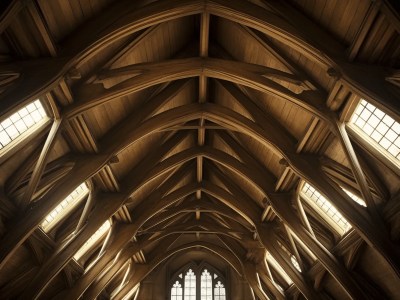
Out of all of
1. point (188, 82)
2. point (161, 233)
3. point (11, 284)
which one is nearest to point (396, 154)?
point (188, 82)

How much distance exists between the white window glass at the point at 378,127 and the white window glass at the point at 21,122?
29.7 feet

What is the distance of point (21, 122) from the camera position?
11891 mm

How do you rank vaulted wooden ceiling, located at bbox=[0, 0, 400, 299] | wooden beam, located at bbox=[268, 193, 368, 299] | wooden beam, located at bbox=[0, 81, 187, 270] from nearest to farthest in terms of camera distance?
vaulted wooden ceiling, located at bbox=[0, 0, 400, 299] < wooden beam, located at bbox=[0, 81, 187, 270] < wooden beam, located at bbox=[268, 193, 368, 299]

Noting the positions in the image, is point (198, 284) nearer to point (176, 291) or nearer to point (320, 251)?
point (176, 291)

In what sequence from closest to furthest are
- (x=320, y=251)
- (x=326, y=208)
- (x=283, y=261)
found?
(x=320, y=251) < (x=326, y=208) < (x=283, y=261)

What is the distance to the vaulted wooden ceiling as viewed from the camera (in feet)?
34.9

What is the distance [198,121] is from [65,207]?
20.7 feet

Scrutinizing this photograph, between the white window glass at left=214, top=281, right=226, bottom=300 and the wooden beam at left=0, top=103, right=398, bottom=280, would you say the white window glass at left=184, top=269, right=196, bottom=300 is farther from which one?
the wooden beam at left=0, top=103, right=398, bottom=280

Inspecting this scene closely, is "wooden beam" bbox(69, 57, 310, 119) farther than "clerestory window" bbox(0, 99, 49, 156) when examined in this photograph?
Yes

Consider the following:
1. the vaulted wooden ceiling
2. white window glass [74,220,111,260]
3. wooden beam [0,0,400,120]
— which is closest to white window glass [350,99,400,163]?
the vaulted wooden ceiling

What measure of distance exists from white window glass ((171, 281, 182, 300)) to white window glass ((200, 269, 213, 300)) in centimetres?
147

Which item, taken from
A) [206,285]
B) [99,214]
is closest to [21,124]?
A: [99,214]

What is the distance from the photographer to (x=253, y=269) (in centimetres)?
2597

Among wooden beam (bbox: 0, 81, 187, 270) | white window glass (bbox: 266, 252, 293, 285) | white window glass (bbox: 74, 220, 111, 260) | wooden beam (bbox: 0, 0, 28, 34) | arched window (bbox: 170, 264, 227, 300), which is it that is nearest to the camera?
wooden beam (bbox: 0, 0, 28, 34)
